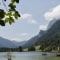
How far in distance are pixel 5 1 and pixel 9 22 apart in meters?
0.31

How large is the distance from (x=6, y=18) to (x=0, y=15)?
9.0 inches

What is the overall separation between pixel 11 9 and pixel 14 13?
0.07 m

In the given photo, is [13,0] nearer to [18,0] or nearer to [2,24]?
[18,0]

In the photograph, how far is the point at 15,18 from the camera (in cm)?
372

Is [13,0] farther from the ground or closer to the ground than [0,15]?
farther from the ground

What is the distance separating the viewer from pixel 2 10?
3578 mm

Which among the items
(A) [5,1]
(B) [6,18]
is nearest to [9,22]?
(B) [6,18]

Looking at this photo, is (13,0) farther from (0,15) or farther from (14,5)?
(0,15)

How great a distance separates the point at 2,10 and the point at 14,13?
0.18 metres

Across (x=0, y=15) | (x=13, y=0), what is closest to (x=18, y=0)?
(x=13, y=0)

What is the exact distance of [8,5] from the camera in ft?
11.9

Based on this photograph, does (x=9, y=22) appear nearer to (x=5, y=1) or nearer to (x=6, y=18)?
(x=6, y=18)

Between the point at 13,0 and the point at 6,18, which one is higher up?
the point at 13,0

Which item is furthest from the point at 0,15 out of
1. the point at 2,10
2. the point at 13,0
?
the point at 13,0
